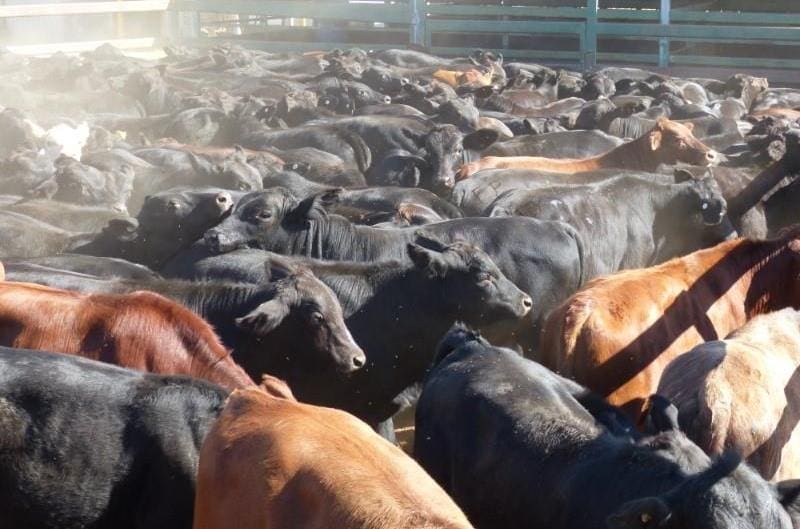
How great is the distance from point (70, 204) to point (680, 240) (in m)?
3.98

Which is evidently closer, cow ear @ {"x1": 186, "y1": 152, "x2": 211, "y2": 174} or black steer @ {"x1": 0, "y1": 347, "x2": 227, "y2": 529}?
black steer @ {"x1": 0, "y1": 347, "x2": 227, "y2": 529}

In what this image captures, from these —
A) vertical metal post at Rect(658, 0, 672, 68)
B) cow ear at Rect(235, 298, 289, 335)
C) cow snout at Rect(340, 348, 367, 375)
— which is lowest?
cow snout at Rect(340, 348, 367, 375)

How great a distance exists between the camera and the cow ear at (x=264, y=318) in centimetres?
521

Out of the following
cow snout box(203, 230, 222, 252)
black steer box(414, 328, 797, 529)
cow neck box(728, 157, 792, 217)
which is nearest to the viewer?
black steer box(414, 328, 797, 529)

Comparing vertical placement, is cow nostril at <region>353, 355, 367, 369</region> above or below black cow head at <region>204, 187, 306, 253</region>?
below

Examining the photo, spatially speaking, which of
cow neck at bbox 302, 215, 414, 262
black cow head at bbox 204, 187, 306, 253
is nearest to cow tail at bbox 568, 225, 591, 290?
cow neck at bbox 302, 215, 414, 262

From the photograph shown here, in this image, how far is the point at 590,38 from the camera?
19594 mm

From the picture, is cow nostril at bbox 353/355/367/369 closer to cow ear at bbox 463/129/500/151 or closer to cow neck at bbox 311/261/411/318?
cow neck at bbox 311/261/411/318

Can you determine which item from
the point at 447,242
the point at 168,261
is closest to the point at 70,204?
the point at 168,261

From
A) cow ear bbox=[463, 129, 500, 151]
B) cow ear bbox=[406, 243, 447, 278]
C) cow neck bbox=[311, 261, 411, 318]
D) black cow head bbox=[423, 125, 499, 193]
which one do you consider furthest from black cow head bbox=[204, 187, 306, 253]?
cow ear bbox=[463, 129, 500, 151]

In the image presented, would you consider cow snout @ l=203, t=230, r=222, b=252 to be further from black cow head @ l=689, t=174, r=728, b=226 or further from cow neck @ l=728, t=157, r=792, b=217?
cow neck @ l=728, t=157, r=792, b=217

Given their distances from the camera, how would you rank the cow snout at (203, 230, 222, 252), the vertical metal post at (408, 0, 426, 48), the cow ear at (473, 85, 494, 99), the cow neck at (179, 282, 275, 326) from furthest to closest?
the vertical metal post at (408, 0, 426, 48), the cow ear at (473, 85, 494, 99), the cow snout at (203, 230, 222, 252), the cow neck at (179, 282, 275, 326)

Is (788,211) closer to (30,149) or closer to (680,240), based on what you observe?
(680,240)

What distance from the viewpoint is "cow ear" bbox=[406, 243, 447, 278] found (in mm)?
6098
